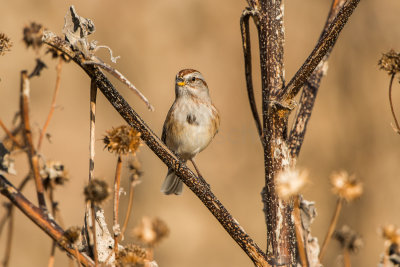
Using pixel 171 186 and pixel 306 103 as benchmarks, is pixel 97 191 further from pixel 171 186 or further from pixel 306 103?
pixel 171 186

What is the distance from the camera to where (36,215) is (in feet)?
2.66

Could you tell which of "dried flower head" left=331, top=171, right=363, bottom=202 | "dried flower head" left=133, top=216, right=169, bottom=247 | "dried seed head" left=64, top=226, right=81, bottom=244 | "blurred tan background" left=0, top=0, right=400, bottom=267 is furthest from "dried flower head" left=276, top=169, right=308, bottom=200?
"blurred tan background" left=0, top=0, right=400, bottom=267

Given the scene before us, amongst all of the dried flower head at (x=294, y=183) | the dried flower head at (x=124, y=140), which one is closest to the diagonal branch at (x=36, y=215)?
the dried flower head at (x=124, y=140)

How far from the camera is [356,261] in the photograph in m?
4.10

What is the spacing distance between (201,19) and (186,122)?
142 cm

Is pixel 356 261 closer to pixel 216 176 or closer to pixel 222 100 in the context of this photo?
pixel 216 176

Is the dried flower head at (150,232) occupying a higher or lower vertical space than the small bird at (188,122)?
lower

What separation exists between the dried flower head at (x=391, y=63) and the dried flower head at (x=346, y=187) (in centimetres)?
43

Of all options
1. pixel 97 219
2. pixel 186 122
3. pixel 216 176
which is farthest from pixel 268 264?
pixel 216 176

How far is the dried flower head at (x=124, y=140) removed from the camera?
2.92ft

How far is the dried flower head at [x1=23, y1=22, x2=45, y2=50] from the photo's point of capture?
0.82 metres

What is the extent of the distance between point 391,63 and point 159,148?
1.97 ft

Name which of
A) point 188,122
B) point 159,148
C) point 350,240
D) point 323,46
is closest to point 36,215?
point 159,148

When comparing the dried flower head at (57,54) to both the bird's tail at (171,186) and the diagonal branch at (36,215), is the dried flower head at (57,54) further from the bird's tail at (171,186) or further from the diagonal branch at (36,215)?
the bird's tail at (171,186)
